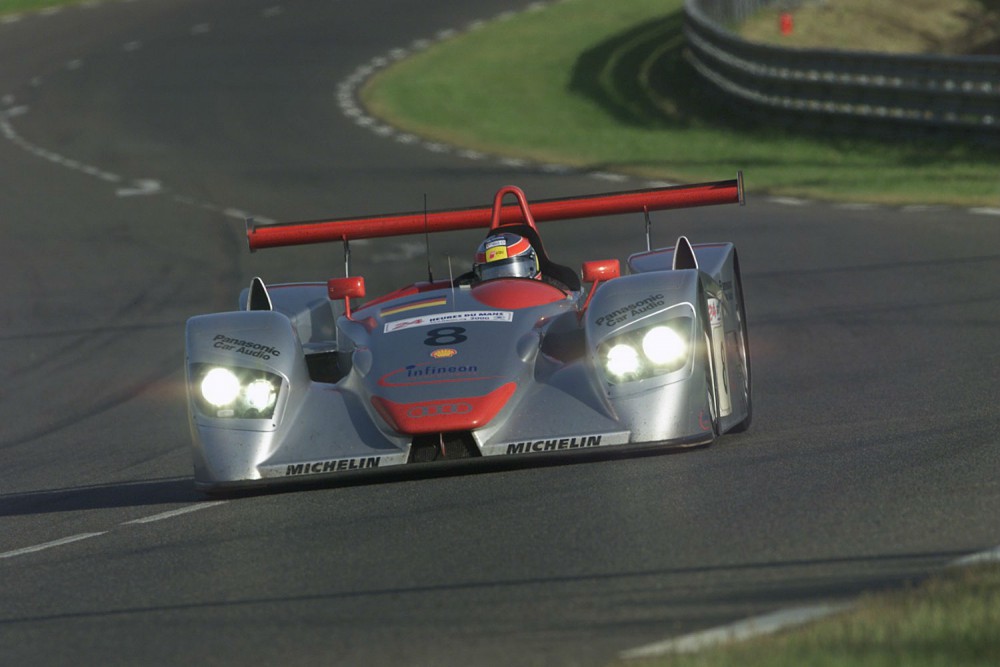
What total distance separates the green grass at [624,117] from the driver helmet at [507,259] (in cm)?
854

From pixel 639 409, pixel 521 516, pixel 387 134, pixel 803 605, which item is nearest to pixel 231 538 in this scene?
pixel 521 516

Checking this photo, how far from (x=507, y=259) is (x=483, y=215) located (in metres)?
0.71

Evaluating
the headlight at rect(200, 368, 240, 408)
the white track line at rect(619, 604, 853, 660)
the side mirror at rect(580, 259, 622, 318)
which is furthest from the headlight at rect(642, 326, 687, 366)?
the white track line at rect(619, 604, 853, 660)

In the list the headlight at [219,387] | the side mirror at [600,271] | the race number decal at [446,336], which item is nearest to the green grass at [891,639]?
the race number decal at [446,336]

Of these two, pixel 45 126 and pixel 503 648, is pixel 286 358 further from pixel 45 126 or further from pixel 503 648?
pixel 45 126

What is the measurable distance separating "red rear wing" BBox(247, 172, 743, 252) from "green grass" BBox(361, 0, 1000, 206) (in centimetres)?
783

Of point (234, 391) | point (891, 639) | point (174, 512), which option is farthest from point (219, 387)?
point (891, 639)

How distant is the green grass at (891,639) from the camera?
4227 millimetres

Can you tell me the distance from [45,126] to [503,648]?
80.3ft

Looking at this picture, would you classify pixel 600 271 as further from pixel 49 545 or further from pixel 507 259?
pixel 49 545

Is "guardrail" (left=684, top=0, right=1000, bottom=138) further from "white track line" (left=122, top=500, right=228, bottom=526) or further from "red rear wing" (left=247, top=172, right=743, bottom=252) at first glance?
"white track line" (left=122, top=500, right=228, bottom=526)

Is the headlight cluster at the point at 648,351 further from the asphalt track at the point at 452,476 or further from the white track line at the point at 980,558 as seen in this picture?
the white track line at the point at 980,558

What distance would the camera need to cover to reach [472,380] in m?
7.27

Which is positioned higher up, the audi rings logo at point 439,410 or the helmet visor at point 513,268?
the audi rings logo at point 439,410
